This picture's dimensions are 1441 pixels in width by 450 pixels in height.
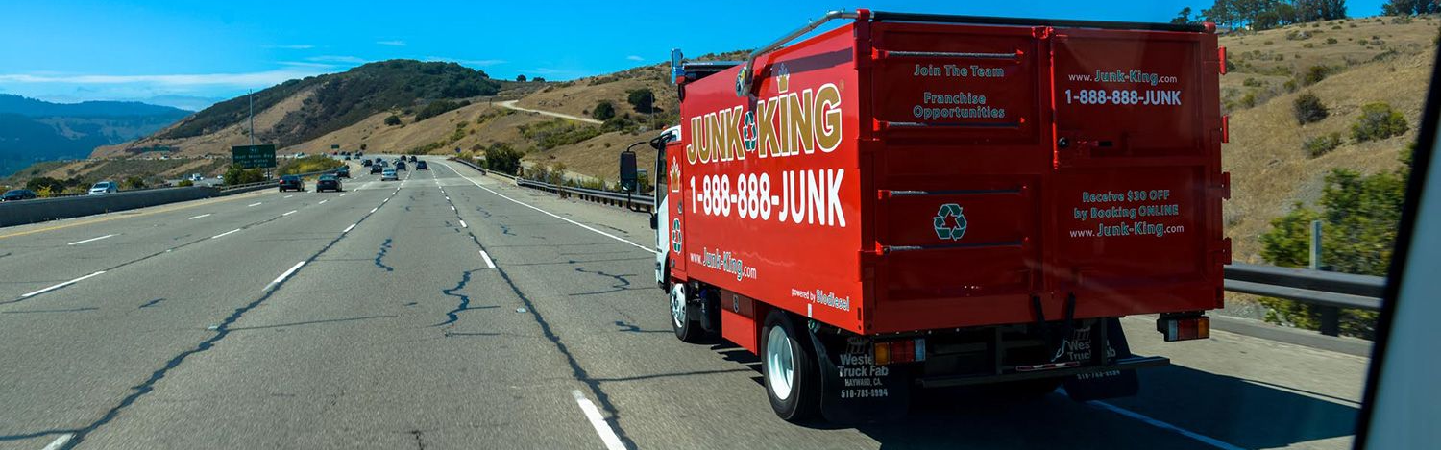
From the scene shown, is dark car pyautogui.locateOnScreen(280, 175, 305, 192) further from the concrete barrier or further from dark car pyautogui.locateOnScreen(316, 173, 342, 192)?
the concrete barrier

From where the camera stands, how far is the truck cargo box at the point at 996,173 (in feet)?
17.5

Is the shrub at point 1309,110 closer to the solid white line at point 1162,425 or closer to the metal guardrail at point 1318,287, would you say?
the metal guardrail at point 1318,287

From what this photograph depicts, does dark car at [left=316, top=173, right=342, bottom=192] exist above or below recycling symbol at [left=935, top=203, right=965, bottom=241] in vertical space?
above

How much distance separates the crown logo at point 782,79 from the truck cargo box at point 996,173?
0.06 feet

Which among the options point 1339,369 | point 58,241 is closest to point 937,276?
point 1339,369

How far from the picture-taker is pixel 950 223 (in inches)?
215

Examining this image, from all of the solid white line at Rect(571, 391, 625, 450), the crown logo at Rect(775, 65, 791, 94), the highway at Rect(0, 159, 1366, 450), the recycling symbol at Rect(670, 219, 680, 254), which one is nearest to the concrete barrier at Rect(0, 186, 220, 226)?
the highway at Rect(0, 159, 1366, 450)

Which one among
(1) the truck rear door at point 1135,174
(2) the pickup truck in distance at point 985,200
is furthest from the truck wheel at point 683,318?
(1) the truck rear door at point 1135,174

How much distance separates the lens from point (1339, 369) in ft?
25.2

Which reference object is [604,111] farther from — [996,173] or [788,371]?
[996,173]

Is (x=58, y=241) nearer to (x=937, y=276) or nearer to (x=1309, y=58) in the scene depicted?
(x=937, y=276)

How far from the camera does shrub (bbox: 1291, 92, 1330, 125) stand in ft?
96.4

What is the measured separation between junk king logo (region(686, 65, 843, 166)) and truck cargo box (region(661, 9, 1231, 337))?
0.06 ft

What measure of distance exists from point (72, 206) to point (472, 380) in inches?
1427
